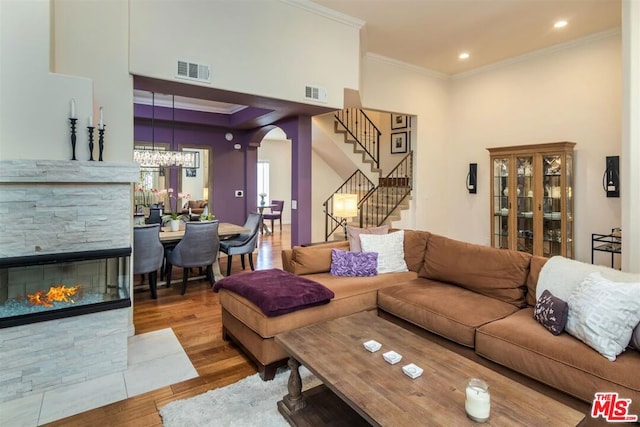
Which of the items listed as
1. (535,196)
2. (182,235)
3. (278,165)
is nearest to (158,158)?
(182,235)

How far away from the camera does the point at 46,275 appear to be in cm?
271

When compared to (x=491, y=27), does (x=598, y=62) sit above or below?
below

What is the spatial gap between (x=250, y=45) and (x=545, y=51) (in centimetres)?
459

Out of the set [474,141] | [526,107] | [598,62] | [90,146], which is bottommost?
[90,146]

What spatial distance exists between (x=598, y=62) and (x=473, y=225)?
9.92 ft

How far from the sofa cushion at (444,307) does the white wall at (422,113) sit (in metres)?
3.41

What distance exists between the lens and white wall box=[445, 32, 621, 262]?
4.91m

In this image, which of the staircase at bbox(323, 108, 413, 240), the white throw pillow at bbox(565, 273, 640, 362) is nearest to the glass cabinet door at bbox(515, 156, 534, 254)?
the staircase at bbox(323, 108, 413, 240)

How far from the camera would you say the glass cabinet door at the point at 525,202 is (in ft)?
17.8

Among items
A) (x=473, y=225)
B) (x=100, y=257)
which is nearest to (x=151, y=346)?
(x=100, y=257)

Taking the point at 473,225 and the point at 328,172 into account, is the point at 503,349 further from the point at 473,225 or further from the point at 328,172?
the point at 328,172

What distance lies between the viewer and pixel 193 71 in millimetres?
3617

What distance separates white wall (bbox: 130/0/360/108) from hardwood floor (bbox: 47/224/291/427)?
2532 millimetres

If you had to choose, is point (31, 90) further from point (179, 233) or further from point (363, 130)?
point (363, 130)
